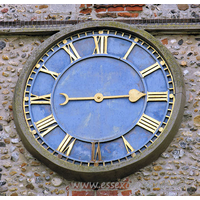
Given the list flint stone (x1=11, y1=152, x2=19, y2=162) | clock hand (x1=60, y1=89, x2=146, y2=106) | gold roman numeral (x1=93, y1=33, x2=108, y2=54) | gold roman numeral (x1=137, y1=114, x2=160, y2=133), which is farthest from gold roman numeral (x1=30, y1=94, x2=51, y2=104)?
gold roman numeral (x1=137, y1=114, x2=160, y2=133)

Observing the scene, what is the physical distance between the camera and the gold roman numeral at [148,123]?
843 cm

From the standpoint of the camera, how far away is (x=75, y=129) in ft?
28.1

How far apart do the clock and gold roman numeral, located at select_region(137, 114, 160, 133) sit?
0.01 meters

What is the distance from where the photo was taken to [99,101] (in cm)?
868

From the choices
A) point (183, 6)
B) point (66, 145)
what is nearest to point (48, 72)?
point (66, 145)

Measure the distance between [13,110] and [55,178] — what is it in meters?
1.15

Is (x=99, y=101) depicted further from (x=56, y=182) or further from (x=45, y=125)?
(x=56, y=182)

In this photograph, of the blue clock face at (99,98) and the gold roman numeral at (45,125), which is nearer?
the blue clock face at (99,98)

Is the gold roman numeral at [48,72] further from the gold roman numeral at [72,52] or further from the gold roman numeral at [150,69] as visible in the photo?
the gold roman numeral at [150,69]

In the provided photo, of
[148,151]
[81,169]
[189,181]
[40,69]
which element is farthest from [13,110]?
[189,181]

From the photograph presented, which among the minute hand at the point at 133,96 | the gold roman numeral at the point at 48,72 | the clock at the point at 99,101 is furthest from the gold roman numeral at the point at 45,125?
the minute hand at the point at 133,96

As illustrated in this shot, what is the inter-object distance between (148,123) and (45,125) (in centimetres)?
141

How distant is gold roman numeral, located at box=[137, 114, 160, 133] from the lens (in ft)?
27.7

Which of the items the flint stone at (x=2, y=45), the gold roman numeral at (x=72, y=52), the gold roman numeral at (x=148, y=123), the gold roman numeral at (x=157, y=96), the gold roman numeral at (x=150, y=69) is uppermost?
the flint stone at (x=2, y=45)
